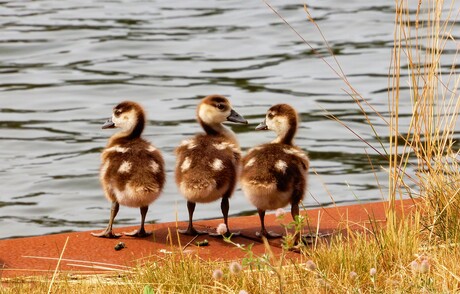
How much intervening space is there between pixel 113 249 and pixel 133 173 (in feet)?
1.74

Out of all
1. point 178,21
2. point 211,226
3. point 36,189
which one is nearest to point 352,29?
point 178,21

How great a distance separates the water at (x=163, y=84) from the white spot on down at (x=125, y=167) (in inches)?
111

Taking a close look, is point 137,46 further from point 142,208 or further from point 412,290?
point 412,290

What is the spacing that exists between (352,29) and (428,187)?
11734 mm

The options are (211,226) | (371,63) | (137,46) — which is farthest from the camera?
(137,46)

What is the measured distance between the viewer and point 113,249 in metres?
7.26

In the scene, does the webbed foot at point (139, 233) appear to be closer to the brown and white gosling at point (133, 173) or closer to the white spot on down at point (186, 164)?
the brown and white gosling at point (133, 173)

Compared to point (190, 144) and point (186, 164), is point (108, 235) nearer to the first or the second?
point (186, 164)

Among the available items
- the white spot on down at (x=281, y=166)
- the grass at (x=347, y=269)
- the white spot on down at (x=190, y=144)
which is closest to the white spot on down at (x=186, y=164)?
the white spot on down at (x=190, y=144)

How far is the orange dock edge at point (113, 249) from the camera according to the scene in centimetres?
681

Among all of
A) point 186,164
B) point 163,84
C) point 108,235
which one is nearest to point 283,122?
point 186,164

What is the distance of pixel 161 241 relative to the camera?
24.5 ft

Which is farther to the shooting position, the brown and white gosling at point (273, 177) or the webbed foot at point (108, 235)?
the webbed foot at point (108, 235)

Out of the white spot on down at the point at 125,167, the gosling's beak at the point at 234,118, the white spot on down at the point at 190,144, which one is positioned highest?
the gosling's beak at the point at 234,118
